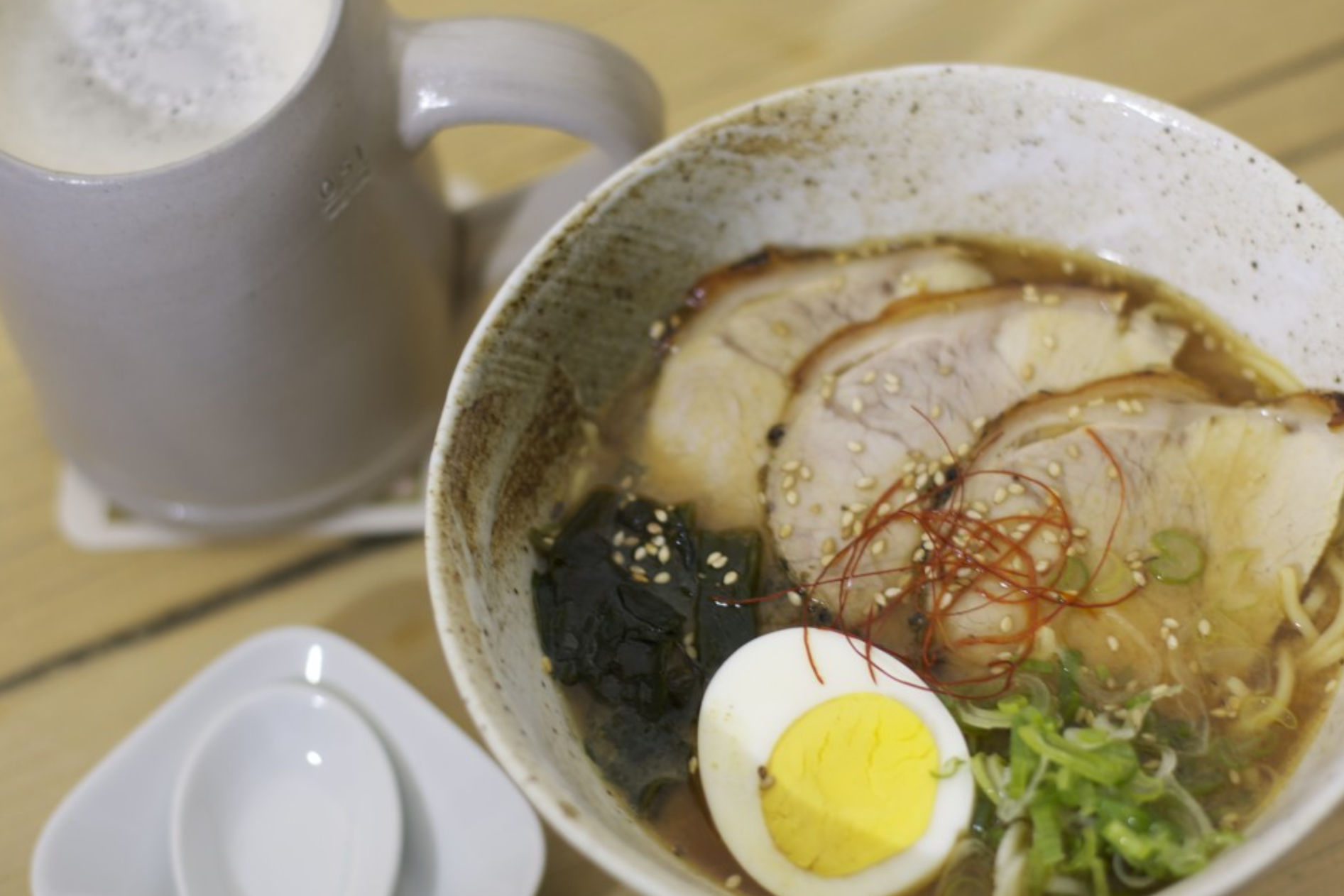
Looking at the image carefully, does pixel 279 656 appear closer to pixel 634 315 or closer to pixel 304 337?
pixel 304 337

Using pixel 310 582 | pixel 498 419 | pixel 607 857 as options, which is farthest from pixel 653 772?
pixel 310 582

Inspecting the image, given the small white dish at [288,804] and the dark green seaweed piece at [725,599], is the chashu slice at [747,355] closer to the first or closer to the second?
the dark green seaweed piece at [725,599]

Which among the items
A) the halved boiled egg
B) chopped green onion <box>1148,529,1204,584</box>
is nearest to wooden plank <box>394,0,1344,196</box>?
chopped green onion <box>1148,529,1204,584</box>

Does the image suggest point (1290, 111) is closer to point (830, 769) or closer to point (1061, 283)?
point (1061, 283)

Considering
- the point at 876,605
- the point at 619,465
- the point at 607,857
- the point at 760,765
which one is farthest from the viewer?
the point at 619,465

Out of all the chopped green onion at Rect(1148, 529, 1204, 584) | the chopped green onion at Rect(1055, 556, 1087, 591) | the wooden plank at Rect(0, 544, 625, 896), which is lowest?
the wooden plank at Rect(0, 544, 625, 896)

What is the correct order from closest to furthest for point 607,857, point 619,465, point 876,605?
point 607,857
point 876,605
point 619,465

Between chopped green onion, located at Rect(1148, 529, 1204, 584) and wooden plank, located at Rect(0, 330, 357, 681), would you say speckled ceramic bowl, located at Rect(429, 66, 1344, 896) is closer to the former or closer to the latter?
chopped green onion, located at Rect(1148, 529, 1204, 584)

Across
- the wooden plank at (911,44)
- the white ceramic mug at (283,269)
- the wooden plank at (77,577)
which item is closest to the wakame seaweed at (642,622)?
the white ceramic mug at (283,269)

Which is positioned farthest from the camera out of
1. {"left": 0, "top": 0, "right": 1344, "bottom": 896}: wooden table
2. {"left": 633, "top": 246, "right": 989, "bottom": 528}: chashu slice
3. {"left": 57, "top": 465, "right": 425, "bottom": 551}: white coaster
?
{"left": 57, "top": 465, "right": 425, "bottom": 551}: white coaster
